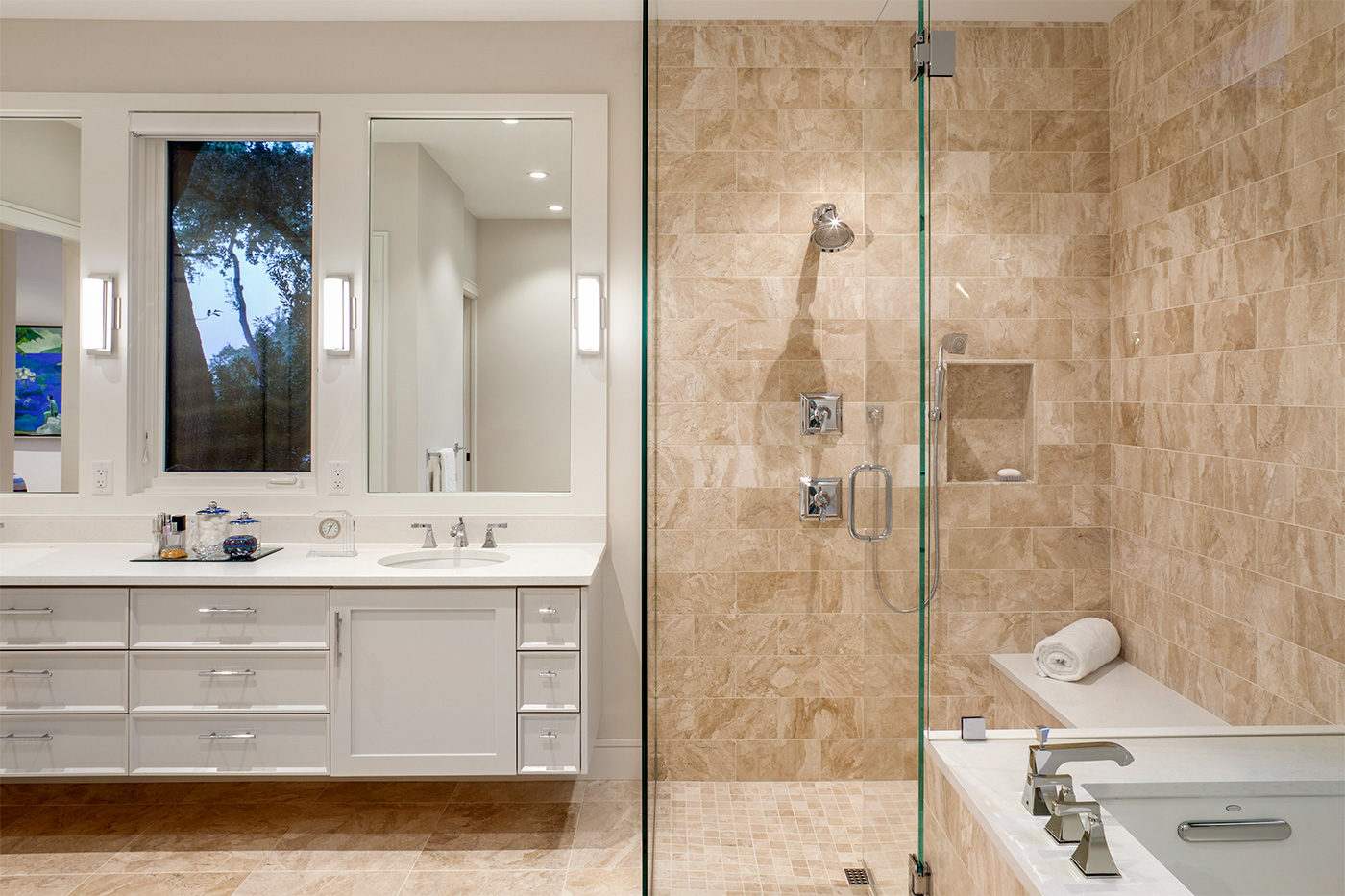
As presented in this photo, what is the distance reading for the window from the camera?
8.37ft

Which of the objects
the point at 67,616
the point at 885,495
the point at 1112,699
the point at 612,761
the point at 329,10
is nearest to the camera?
the point at 1112,699

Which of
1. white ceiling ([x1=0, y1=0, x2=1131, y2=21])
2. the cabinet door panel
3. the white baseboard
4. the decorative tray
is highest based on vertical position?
white ceiling ([x1=0, y1=0, x2=1131, y2=21])

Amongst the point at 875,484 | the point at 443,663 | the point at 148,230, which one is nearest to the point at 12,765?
the point at 443,663

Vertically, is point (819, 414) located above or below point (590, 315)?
below

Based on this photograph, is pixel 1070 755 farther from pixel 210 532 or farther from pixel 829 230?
→ pixel 210 532

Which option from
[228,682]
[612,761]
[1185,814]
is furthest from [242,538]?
[1185,814]

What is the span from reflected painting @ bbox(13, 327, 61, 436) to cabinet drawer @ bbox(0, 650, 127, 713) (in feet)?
2.99

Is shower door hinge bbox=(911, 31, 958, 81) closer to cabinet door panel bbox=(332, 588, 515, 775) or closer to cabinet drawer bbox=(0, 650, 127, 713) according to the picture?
Answer: cabinet door panel bbox=(332, 588, 515, 775)

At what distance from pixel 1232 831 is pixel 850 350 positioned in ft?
3.35

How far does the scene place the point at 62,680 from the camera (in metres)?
2.03

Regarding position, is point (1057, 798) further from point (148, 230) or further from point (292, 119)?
point (148, 230)

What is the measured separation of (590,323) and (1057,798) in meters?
1.89

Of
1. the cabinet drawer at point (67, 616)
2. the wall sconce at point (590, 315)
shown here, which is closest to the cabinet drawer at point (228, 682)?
the cabinet drawer at point (67, 616)

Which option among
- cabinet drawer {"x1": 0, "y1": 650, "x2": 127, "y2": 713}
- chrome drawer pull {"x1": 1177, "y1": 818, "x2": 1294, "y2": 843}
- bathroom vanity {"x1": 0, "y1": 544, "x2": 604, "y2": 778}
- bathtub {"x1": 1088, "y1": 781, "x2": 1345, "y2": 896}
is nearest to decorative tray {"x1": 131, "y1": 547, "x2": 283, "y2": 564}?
bathroom vanity {"x1": 0, "y1": 544, "x2": 604, "y2": 778}
